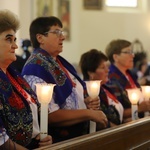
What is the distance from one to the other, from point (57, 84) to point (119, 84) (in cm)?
125

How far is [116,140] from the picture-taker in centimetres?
219

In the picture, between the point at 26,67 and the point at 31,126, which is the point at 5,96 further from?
the point at 26,67

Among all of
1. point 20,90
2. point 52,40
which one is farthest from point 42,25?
point 20,90

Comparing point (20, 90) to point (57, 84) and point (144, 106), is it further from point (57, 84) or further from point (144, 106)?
point (144, 106)

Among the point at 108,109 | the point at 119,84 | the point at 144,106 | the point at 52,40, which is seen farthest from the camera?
the point at 119,84

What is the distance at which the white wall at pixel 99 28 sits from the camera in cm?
875

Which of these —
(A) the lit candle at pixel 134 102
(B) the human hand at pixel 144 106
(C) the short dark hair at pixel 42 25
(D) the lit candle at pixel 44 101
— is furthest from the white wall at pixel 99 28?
(D) the lit candle at pixel 44 101

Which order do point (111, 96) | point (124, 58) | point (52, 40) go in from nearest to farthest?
1. point (52, 40)
2. point (111, 96)
3. point (124, 58)

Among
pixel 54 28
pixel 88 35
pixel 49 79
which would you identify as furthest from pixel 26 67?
pixel 88 35

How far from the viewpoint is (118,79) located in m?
3.77

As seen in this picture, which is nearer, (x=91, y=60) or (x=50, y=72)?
(x=50, y=72)

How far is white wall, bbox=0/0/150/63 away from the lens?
875cm

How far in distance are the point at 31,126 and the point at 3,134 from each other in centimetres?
27

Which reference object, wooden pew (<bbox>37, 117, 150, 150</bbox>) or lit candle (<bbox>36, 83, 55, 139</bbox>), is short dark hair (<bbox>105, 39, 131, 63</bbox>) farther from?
lit candle (<bbox>36, 83, 55, 139</bbox>)
